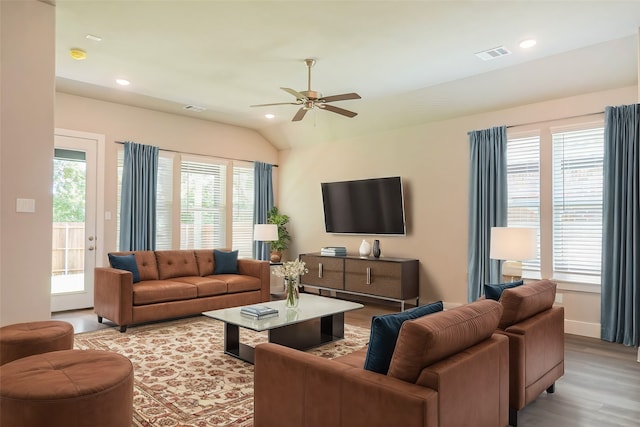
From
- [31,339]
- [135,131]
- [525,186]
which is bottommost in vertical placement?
[31,339]

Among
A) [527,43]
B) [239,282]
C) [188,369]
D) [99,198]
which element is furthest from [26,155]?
[527,43]

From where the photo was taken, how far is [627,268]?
171 inches

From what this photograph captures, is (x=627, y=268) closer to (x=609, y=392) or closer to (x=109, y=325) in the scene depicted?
(x=609, y=392)

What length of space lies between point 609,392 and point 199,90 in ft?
18.3

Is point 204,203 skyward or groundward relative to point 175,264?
skyward

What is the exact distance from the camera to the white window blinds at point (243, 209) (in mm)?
7852

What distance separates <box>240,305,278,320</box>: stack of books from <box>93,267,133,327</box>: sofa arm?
1.56 meters

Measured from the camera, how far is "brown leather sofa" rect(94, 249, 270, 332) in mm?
4793

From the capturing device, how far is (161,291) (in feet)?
16.6

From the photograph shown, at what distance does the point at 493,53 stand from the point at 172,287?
4529 millimetres

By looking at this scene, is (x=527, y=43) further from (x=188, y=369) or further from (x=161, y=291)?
(x=161, y=291)

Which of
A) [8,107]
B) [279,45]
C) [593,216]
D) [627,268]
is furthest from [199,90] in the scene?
[627,268]

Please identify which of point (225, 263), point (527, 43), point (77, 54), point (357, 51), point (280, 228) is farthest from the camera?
point (280, 228)

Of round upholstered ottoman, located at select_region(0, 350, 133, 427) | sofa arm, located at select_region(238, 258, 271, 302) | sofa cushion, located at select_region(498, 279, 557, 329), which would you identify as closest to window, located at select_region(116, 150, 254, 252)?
sofa arm, located at select_region(238, 258, 271, 302)
